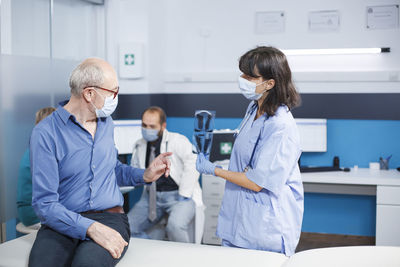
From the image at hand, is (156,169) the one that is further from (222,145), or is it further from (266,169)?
(222,145)

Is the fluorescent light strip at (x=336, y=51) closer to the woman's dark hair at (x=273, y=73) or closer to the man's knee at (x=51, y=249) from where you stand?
the woman's dark hair at (x=273, y=73)

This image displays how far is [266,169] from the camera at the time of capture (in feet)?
6.61

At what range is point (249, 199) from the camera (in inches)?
82.6

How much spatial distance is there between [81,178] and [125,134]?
7.35 ft

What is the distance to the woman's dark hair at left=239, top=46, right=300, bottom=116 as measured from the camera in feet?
6.83

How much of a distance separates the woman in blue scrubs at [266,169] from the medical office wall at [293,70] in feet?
7.53

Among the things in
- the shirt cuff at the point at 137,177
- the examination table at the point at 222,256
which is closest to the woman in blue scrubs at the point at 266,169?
the examination table at the point at 222,256

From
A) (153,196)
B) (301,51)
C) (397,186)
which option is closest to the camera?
(153,196)

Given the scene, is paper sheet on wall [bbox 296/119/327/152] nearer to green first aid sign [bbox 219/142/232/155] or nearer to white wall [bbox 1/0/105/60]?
green first aid sign [bbox 219/142/232/155]

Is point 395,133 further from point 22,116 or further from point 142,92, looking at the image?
point 22,116

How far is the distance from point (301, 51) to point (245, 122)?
2.38m

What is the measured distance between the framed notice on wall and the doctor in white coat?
215 cm

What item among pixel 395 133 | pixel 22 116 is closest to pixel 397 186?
pixel 395 133

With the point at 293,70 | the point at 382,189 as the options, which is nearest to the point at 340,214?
the point at 382,189
